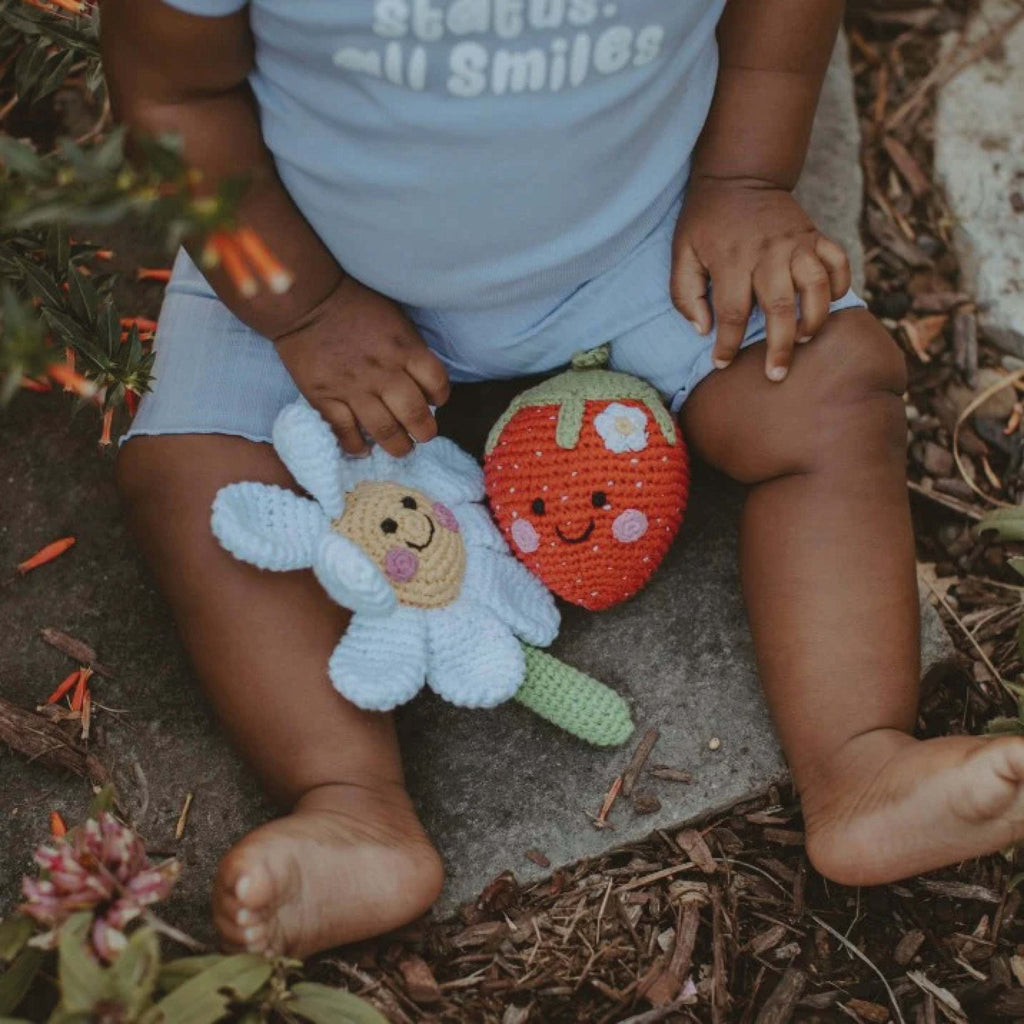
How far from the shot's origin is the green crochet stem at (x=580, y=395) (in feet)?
4.72

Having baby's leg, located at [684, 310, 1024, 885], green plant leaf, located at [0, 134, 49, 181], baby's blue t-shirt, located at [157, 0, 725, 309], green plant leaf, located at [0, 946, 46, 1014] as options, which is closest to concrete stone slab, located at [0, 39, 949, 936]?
baby's leg, located at [684, 310, 1024, 885]

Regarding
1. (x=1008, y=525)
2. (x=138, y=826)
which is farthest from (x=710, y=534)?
(x=138, y=826)

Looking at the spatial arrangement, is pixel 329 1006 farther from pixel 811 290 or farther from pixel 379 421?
pixel 811 290

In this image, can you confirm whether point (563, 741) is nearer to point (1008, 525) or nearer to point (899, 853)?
point (899, 853)

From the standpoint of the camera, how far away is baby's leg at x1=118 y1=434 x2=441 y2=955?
1.19m

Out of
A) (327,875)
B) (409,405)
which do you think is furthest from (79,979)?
(409,405)

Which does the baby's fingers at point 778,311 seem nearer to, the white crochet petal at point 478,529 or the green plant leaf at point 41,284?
the white crochet petal at point 478,529

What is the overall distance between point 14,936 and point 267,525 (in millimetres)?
491

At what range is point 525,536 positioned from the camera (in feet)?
4.84

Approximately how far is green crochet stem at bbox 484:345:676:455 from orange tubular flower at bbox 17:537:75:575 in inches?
23.0

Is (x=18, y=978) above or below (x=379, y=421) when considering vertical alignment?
below

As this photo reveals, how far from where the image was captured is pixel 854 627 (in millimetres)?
1352

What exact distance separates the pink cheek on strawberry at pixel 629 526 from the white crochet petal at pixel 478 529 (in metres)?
0.16

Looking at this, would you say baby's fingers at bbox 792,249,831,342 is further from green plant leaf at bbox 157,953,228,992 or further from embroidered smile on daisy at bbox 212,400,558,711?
green plant leaf at bbox 157,953,228,992
